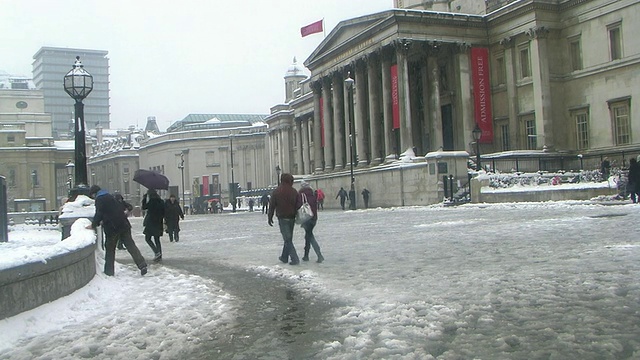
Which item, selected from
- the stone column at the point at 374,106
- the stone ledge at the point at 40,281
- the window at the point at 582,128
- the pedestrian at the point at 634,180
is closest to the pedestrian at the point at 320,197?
the stone column at the point at 374,106

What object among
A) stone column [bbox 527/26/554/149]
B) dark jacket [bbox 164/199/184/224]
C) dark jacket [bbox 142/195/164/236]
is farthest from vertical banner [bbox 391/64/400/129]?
dark jacket [bbox 142/195/164/236]

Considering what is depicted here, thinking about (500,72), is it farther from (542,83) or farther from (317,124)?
(317,124)

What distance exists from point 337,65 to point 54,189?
→ 62.2 m

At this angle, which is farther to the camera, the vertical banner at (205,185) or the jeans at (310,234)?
the vertical banner at (205,185)

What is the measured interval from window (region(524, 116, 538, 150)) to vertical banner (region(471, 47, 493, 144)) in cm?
272

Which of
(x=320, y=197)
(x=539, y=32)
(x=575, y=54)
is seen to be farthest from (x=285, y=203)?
(x=320, y=197)

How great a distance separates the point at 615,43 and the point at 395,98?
1450cm

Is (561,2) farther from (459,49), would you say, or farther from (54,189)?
(54,189)

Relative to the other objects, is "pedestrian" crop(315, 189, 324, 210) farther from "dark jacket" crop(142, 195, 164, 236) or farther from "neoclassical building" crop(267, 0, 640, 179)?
"dark jacket" crop(142, 195, 164, 236)

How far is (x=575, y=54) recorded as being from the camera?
43.3 m

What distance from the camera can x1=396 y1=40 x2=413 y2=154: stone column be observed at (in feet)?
145

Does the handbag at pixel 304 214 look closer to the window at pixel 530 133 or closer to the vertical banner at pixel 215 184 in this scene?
the window at pixel 530 133

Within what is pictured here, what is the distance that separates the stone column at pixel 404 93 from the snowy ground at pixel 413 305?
30.0 m

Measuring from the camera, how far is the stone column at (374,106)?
48.3m
